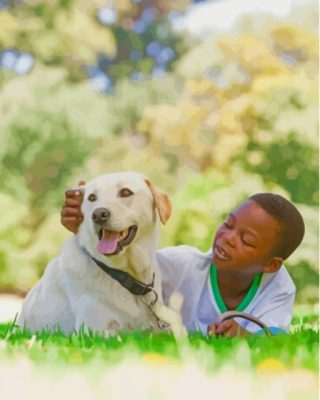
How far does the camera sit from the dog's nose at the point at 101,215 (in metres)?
3.33

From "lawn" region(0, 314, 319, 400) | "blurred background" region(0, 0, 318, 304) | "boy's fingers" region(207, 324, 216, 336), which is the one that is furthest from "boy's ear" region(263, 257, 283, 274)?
→ "blurred background" region(0, 0, 318, 304)

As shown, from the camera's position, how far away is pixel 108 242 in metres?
3.45

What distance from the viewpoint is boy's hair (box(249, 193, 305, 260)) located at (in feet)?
12.1

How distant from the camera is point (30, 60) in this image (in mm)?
12727

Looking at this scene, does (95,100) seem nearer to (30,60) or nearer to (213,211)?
(30,60)

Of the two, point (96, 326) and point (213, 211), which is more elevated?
point (213, 211)

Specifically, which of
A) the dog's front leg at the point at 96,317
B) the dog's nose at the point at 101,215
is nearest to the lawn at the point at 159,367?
the dog's front leg at the point at 96,317

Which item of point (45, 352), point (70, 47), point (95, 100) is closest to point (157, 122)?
point (95, 100)

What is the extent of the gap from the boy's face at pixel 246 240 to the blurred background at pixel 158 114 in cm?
629

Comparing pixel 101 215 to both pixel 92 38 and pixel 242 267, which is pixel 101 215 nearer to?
pixel 242 267

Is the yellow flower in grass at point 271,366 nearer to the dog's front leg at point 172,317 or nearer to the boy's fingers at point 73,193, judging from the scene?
the dog's front leg at point 172,317

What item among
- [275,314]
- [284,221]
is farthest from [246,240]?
[275,314]

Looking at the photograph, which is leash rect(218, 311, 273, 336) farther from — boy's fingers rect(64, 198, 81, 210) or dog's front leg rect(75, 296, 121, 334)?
boy's fingers rect(64, 198, 81, 210)

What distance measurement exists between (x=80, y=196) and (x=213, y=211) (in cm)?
666
